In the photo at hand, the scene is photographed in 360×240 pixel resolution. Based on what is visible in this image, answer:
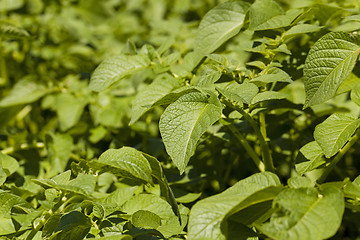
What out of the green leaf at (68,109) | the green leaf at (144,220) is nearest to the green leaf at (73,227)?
the green leaf at (144,220)

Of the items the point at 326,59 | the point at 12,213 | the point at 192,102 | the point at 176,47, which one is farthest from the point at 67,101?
the point at 326,59

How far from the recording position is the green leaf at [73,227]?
0.95m

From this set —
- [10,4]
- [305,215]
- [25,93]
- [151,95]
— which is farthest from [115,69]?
[10,4]

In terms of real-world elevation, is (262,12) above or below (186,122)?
above

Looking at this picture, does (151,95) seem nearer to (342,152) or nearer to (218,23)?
(218,23)

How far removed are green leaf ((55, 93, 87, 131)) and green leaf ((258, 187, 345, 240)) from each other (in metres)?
1.19

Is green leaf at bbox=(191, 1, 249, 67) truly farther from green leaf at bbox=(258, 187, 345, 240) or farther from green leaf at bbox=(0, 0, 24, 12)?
green leaf at bbox=(0, 0, 24, 12)

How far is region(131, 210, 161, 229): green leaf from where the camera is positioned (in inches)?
37.8

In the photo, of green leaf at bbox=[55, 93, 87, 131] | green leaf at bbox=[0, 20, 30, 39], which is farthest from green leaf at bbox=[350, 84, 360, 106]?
green leaf at bbox=[0, 20, 30, 39]

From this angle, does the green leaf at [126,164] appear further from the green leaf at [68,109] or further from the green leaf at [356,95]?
the green leaf at [68,109]

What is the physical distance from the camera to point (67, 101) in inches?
76.4

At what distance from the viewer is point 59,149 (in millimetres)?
1661

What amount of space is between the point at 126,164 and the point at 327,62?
550mm

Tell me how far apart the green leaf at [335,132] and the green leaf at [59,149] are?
3.01 ft
